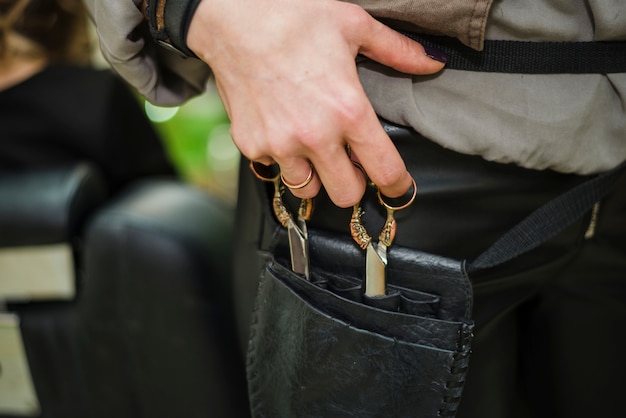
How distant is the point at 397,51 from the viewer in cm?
52

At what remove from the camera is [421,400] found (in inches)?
21.6

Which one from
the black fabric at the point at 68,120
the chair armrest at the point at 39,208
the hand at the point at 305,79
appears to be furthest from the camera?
the black fabric at the point at 68,120

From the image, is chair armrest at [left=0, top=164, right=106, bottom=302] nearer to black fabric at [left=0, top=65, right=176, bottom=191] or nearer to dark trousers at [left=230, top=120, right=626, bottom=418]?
black fabric at [left=0, top=65, right=176, bottom=191]

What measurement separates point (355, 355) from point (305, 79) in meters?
0.24

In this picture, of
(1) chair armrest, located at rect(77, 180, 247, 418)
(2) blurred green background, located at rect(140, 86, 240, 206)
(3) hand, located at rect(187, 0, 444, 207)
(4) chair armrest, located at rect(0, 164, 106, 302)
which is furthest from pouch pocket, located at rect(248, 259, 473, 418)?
(2) blurred green background, located at rect(140, 86, 240, 206)

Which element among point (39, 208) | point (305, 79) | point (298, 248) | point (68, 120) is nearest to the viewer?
point (305, 79)

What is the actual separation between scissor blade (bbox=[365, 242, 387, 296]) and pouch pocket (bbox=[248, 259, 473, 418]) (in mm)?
20

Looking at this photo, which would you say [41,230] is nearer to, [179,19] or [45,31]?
[45,31]

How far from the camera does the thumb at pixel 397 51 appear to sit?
51 cm

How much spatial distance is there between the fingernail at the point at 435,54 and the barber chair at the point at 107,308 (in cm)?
60

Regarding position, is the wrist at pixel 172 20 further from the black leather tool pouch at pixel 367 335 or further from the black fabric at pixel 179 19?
the black leather tool pouch at pixel 367 335

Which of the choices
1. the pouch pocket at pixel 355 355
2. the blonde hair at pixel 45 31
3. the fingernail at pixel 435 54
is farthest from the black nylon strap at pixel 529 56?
the blonde hair at pixel 45 31

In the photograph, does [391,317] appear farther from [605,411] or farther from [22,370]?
[22,370]

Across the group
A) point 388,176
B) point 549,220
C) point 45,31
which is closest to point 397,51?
point 388,176
